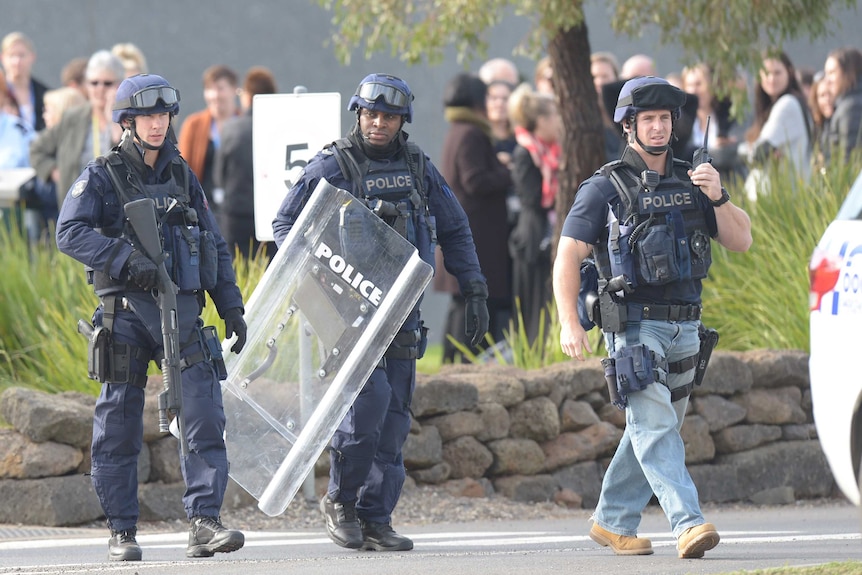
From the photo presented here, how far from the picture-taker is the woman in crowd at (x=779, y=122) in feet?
41.1

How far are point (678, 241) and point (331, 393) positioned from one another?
1.64 m

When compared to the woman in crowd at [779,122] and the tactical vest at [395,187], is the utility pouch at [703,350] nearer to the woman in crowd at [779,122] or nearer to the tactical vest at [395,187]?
the tactical vest at [395,187]

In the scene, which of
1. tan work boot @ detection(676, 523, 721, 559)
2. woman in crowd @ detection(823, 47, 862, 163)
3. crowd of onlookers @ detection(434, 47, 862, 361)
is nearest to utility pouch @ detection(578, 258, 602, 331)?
tan work boot @ detection(676, 523, 721, 559)

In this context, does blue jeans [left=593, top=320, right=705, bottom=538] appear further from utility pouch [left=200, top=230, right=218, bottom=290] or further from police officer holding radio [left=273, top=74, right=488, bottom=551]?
utility pouch [left=200, top=230, right=218, bottom=290]

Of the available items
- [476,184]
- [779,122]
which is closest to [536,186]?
A: [476,184]

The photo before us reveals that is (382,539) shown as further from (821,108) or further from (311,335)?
(821,108)

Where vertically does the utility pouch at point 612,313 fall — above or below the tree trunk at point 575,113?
below

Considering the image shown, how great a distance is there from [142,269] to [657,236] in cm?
205

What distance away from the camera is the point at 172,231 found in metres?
7.45

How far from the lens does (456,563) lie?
6996mm

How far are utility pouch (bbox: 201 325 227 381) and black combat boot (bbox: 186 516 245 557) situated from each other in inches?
24.3

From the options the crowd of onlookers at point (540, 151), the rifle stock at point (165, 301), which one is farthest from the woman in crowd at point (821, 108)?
the rifle stock at point (165, 301)

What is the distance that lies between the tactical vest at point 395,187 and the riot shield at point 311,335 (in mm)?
71

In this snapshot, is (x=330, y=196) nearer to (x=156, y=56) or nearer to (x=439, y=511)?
(x=439, y=511)
